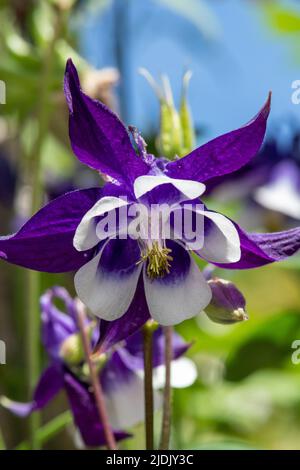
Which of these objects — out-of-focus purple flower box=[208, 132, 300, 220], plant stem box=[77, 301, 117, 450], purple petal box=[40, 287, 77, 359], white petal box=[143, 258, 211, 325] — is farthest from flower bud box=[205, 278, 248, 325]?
out-of-focus purple flower box=[208, 132, 300, 220]

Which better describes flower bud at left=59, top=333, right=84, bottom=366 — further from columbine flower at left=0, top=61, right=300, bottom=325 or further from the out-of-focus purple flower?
the out-of-focus purple flower

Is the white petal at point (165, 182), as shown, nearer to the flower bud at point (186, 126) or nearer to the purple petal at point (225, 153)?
the purple petal at point (225, 153)

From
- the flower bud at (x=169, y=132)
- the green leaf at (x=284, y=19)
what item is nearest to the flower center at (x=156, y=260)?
the flower bud at (x=169, y=132)

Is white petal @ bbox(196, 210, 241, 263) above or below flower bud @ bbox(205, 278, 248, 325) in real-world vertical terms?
above

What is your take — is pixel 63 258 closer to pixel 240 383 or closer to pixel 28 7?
pixel 240 383

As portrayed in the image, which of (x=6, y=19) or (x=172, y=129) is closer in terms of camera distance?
(x=172, y=129)

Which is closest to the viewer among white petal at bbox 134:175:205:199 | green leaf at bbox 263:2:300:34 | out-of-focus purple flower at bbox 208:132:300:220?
white petal at bbox 134:175:205:199
